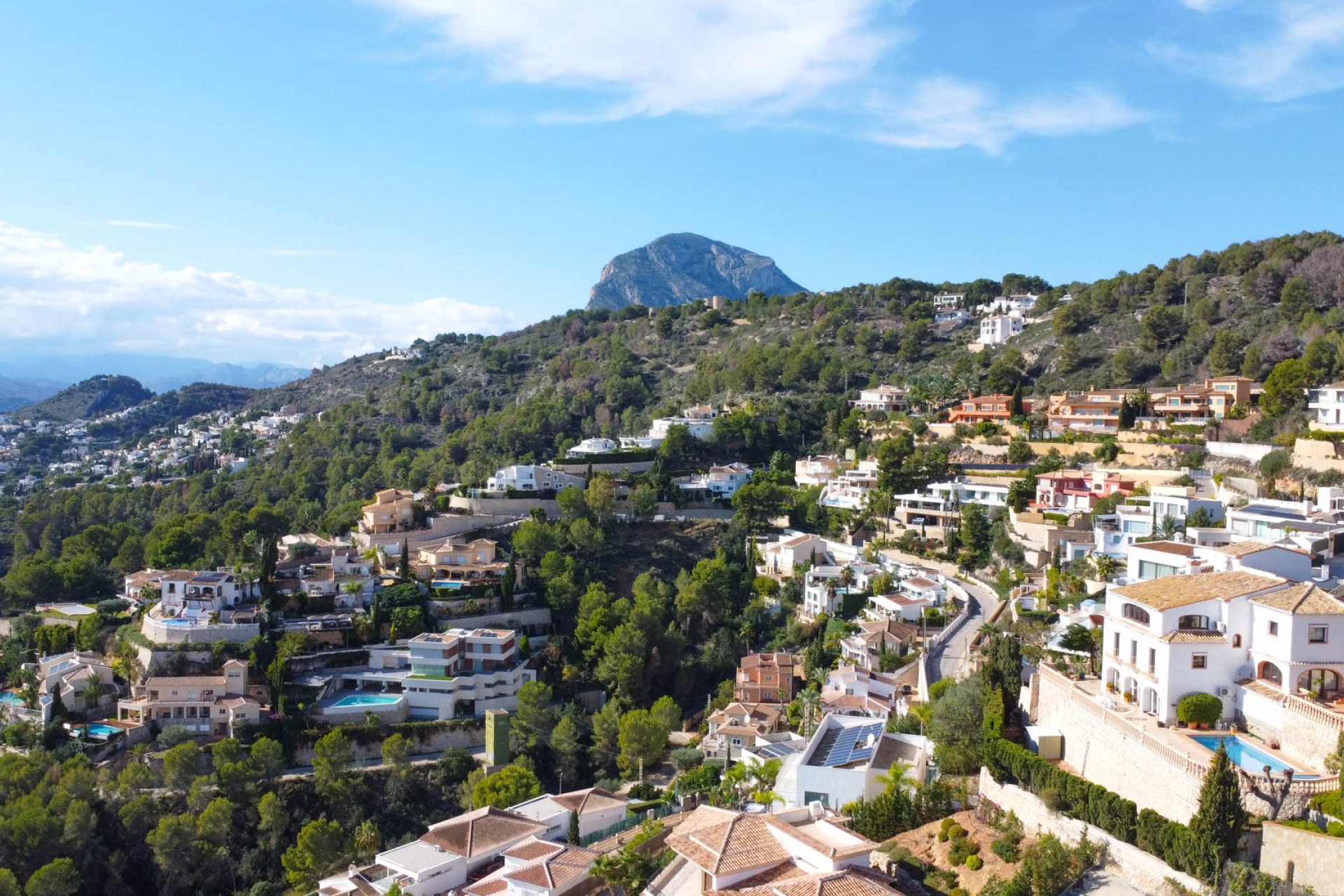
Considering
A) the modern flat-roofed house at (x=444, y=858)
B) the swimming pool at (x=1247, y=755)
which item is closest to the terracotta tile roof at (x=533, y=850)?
the modern flat-roofed house at (x=444, y=858)

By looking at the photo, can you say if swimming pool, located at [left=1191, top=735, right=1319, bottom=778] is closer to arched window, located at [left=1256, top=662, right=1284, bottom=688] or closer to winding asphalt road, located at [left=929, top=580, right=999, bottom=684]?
arched window, located at [left=1256, top=662, right=1284, bottom=688]

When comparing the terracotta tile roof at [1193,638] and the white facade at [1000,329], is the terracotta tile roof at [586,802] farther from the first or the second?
the white facade at [1000,329]

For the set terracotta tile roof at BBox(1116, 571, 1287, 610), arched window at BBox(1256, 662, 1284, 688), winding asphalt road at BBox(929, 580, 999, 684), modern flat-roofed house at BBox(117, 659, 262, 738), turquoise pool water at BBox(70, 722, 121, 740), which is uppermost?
terracotta tile roof at BBox(1116, 571, 1287, 610)

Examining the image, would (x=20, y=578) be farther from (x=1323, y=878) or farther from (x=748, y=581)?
(x=1323, y=878)

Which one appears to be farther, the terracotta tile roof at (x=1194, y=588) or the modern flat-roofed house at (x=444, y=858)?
the modern flat-roofed house at (x=444, y=858)

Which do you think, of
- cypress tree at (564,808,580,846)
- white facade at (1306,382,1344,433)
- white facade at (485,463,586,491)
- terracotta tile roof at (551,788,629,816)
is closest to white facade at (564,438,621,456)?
white facade at (485,463,586,491)

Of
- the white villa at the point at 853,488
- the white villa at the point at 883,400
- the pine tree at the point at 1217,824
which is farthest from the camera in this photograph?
the white villa at the point at 883,400
